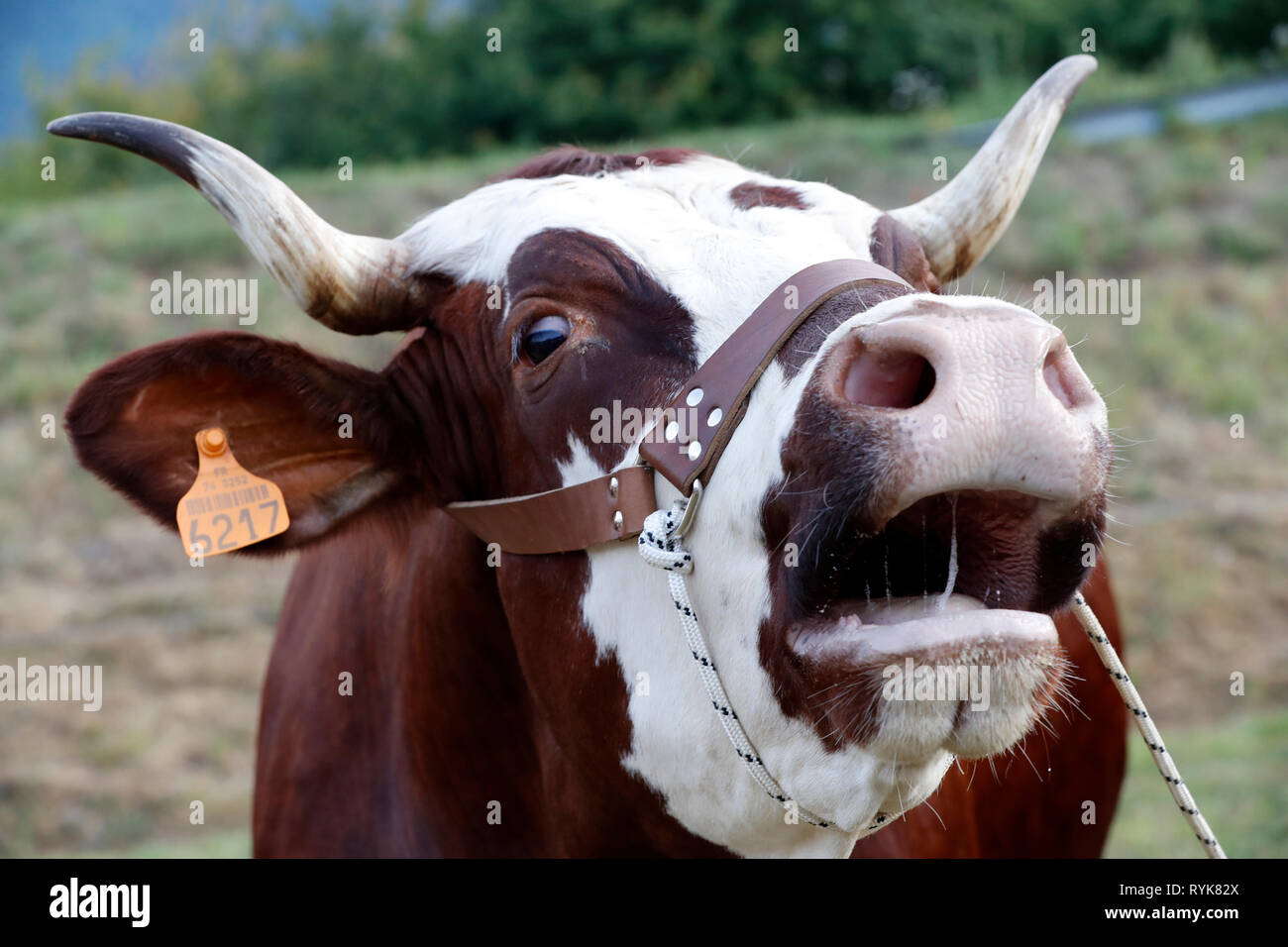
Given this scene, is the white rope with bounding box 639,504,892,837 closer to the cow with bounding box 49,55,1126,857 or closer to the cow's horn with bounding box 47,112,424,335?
the cow with bounding box 49,55,1126,857

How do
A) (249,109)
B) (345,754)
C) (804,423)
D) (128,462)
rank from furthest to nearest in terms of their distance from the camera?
(249,109), (345,754), (128,462), (804,423)

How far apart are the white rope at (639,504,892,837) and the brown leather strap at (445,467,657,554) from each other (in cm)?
7

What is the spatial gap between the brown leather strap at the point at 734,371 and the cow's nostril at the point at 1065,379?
1.23ft

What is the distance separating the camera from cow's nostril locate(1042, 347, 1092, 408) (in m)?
2.11

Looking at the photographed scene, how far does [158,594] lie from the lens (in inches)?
418

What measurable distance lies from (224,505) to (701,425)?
1.18 meters

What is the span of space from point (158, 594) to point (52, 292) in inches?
189

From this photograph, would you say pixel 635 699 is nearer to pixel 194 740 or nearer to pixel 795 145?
pixel 194 740

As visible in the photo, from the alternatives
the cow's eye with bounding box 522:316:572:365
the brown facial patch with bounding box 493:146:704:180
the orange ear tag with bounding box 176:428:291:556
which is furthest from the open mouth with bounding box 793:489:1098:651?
the orange ear tag with bounding box 176:428:291:556

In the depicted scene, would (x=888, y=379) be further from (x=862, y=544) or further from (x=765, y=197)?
(x=765, y=197)

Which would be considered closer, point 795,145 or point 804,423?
point 804,423

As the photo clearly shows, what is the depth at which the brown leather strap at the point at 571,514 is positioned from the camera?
2510 mm

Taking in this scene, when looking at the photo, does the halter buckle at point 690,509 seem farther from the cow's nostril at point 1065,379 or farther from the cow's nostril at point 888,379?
the cow's nostril at point 1065,379

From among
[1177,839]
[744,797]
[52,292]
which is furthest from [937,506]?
[52,292]
